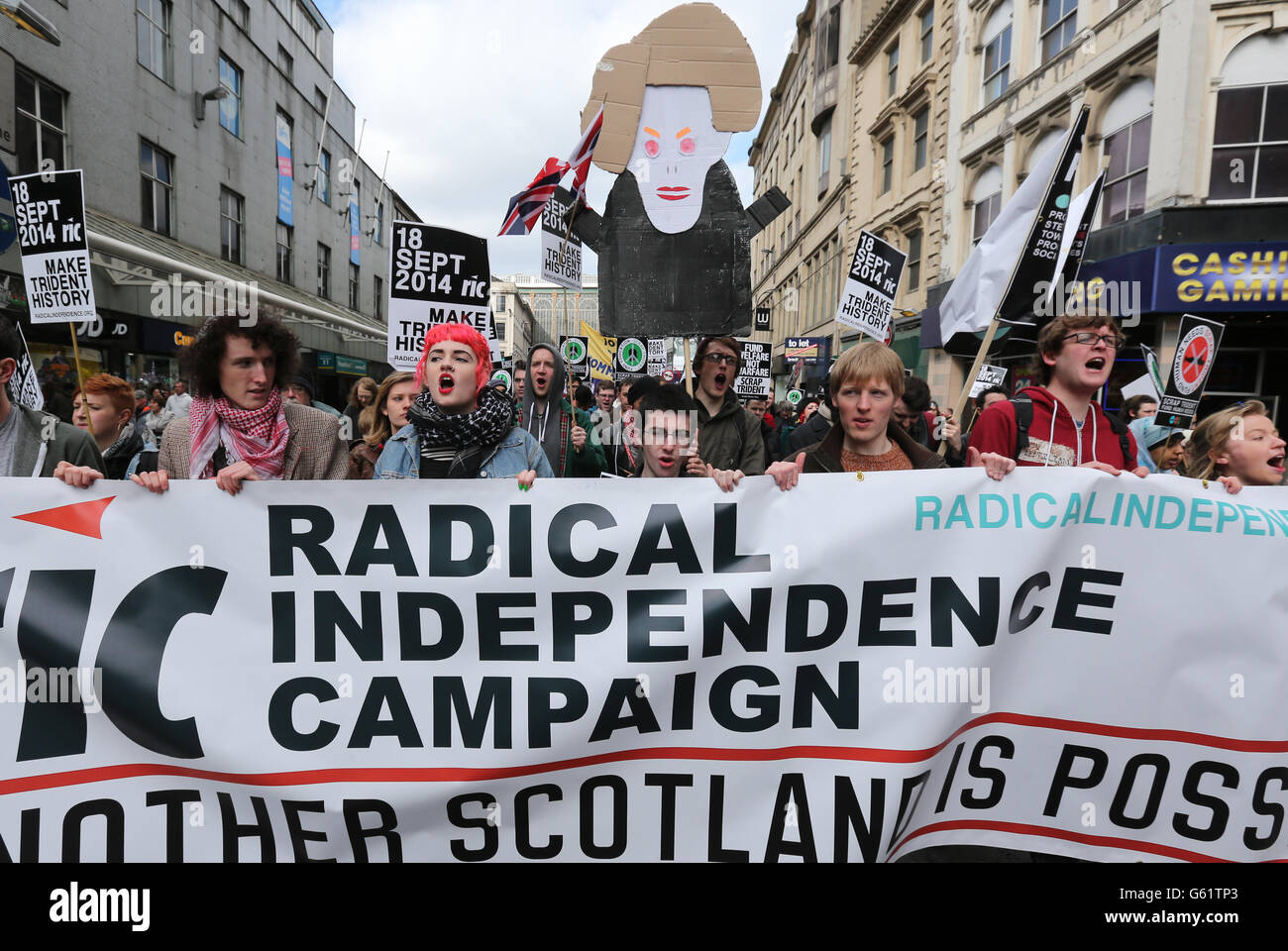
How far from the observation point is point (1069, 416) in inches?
117

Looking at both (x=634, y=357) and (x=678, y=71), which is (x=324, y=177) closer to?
(x=634, y=357)

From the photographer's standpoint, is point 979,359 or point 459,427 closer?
point 459,427

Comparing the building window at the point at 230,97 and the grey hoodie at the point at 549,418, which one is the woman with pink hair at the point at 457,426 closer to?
the grey hoodie at the point at 549,418

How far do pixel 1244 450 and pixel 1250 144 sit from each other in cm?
1191

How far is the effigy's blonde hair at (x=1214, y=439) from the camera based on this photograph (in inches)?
111

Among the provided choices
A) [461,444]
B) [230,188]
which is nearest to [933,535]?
[461,444]

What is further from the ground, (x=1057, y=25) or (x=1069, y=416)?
(x=1057, y=25)

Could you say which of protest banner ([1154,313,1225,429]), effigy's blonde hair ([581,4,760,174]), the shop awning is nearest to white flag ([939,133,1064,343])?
effigy's blonde hair ([581,4,760,174])

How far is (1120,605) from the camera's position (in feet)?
7.56

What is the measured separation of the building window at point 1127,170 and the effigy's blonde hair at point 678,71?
1155cm

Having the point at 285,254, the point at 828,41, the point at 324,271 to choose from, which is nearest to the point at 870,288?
the point at 285,254

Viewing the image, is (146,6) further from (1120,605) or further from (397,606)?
(1120,605)

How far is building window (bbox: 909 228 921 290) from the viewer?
21500 mm

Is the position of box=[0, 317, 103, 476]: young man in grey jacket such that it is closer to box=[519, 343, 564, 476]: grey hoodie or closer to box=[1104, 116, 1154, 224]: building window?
box=[519, 343, 564, 476]: grey hoodie
